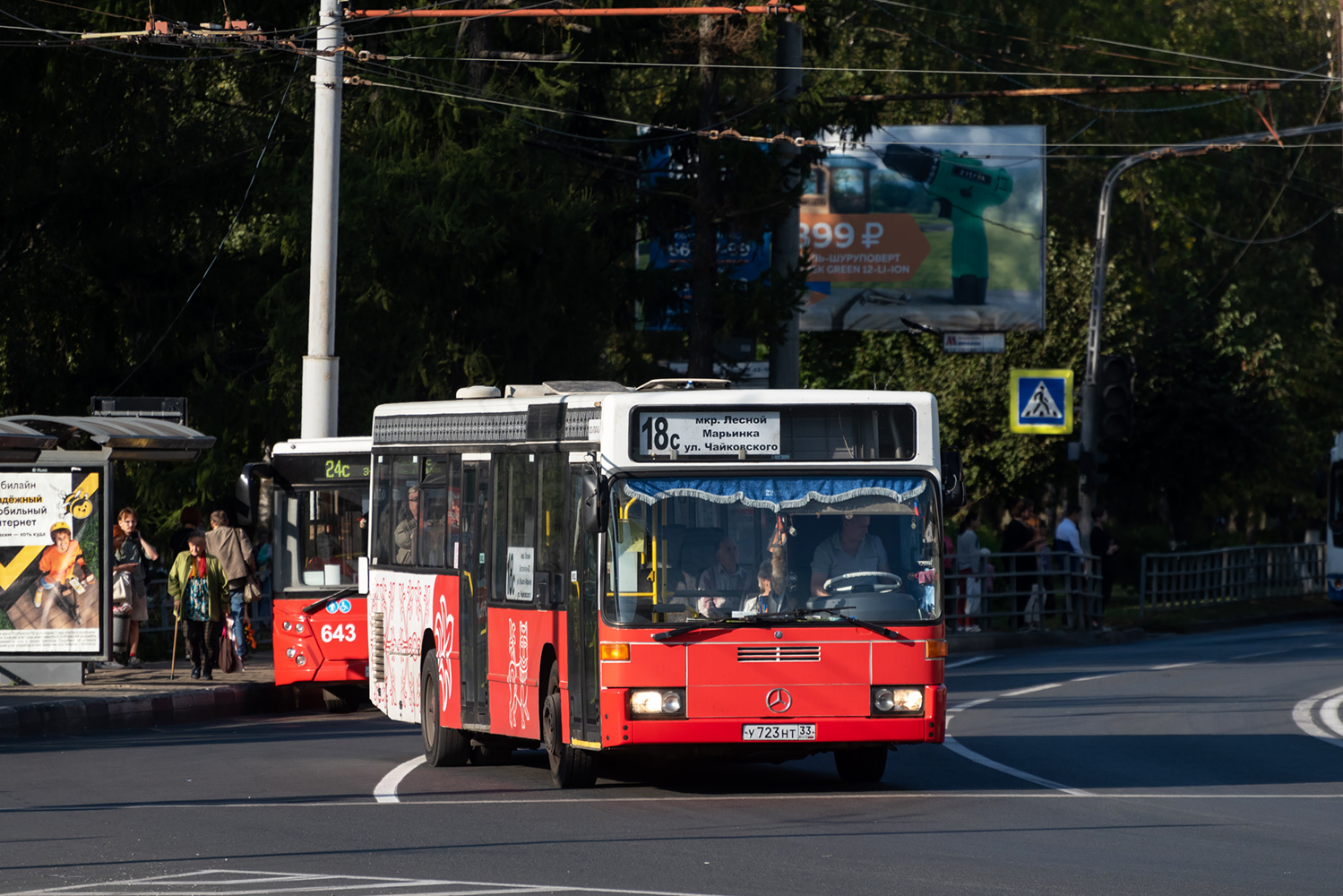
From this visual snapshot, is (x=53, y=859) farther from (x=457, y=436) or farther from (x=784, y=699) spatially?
(x=457, y=436)

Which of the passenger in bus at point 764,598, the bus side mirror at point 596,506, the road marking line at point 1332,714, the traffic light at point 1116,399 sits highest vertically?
the traffic light at point 1116,399

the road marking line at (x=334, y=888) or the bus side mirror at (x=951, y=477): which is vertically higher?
the bus side mirror at (x=951, y=477)

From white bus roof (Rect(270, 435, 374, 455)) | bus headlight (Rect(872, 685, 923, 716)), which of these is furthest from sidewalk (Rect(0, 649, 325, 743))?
bus headlight (Rect(872, 685, 923, 716))

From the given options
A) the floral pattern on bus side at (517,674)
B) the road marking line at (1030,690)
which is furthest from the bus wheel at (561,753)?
the road marking line at (1030,690)

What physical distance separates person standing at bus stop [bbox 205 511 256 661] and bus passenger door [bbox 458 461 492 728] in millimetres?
7498

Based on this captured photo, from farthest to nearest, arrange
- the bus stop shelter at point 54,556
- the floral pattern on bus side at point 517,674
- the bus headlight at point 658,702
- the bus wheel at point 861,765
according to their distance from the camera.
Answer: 1. the bus stop shelter at point 54,556
2. the floral pattern on bus side at point 517,674
3. the bus wheel at point 861,765
4. the bus headlight at point 658,702

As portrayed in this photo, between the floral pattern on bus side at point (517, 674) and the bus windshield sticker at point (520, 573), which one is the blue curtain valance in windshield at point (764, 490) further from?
the floral pattern on bus side at point (517, 674)

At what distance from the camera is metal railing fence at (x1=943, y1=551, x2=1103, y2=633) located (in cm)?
2878

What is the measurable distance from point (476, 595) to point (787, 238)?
15.0 meters

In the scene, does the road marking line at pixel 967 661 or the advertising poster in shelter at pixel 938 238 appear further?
the advertising poster in shelter at pixel 938 238

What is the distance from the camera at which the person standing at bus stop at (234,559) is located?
21.5 metres

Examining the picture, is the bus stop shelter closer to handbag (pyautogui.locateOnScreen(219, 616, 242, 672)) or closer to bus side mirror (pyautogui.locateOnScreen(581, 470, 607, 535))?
handbag (pyautogui.locateOnScreen(219, 616, 242, 672))

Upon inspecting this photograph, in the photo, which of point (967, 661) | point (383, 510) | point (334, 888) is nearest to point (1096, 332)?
point (967, 661)

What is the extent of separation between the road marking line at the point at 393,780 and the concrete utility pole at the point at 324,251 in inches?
279
